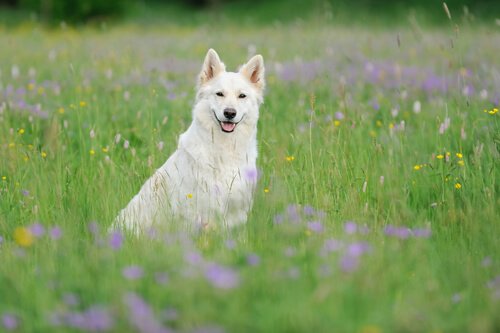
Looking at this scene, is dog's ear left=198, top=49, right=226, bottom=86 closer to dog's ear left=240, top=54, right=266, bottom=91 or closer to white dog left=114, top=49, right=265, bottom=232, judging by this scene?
white dog left=114, top=49, right=265, bottom=232

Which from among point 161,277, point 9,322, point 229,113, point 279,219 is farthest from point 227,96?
point 9,322

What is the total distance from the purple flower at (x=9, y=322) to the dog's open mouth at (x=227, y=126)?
93.0 inches

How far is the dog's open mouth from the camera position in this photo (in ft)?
14.1

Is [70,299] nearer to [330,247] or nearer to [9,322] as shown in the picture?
[9,322]

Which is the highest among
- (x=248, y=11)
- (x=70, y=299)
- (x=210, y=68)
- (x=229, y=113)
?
(x=210, y=68)

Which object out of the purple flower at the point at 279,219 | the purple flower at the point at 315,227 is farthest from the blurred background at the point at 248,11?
the purple flower at the point at 315,227

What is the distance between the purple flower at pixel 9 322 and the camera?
7.13ft

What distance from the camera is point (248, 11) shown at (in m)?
31.1

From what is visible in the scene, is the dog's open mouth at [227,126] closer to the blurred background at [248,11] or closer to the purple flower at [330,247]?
the purple flower at [330,247]

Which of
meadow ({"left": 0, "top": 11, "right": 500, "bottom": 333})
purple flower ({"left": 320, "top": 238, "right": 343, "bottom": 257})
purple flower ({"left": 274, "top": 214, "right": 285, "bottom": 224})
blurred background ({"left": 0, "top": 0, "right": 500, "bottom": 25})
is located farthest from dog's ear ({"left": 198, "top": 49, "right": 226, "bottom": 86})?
blurred background ({"left": 0, "top": 0, "right": 500, "bottom": 25})

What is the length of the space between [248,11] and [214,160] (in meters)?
28.2

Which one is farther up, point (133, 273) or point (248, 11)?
point (133, 273)

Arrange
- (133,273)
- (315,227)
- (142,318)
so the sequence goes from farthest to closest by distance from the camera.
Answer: (315,227)
(133,273)
(142,318)

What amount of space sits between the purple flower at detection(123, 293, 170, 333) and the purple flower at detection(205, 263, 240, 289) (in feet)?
0.82
